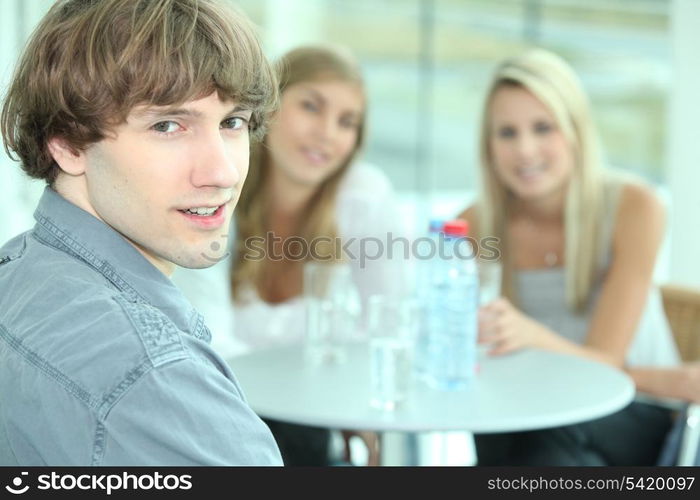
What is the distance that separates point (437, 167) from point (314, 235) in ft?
43.4

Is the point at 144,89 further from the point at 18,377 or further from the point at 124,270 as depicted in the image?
the point at 18,377

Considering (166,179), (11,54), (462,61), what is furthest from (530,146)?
Result: (462,61)

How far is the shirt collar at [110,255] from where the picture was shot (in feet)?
2.96

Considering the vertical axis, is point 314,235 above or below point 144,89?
below

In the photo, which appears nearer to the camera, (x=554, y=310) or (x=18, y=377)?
(x=18, y=377)

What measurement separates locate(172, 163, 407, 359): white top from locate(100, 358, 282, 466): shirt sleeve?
1.22 metres

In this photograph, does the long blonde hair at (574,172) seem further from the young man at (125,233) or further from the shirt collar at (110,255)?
the shirt collar at (110,255)

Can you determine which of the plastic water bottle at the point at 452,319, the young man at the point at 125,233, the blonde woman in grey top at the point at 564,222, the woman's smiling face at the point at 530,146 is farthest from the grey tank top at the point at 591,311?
the young man at the point at 125,233

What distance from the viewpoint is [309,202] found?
8.01 ft

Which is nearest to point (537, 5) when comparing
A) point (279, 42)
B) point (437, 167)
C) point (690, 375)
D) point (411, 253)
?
point (279, 42)

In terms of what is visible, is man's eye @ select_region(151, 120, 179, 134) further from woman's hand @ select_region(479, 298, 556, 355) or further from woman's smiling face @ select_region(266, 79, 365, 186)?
woman's smiling face @ select_region(266, 79, 365, 186)

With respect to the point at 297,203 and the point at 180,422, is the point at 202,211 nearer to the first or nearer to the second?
the point at 180,422

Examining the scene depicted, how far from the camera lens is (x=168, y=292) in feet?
3.06

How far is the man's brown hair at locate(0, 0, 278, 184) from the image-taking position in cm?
89
